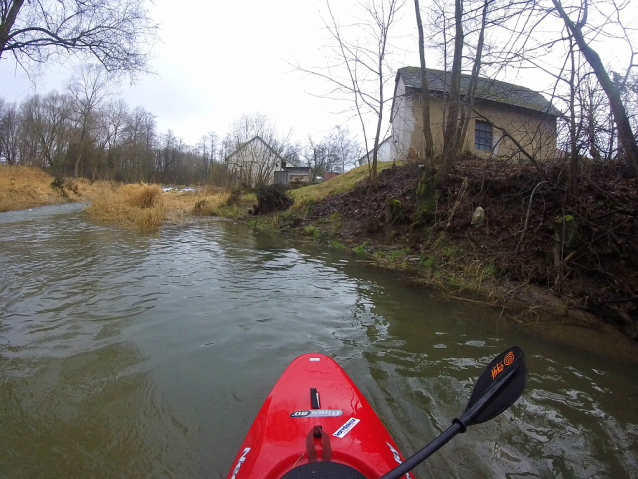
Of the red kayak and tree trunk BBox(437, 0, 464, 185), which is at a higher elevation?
tree trunk BBox(437, 0, 464, 185)

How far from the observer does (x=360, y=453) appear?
1.61 m

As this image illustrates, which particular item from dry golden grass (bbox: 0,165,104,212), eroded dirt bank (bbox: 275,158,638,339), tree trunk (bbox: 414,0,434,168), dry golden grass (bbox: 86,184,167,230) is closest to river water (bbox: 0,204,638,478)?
eroded dirt bank (bbox: 275,158,638,339)

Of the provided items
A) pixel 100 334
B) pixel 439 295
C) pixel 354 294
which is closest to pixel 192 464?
pixel 100 334

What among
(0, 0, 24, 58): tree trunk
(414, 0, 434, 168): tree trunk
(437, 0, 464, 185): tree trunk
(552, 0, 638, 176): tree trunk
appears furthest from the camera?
(414, 0, 434, 168): tree trunk

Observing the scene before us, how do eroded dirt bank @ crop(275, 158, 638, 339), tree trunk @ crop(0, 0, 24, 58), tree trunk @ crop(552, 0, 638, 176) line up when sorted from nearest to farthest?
tree trunk @ crop(552, 0, 638, 176)
eroded dirt bank @ crop(275, 158, 638, 339)
tree trunk @ crop(0, 0, 24, 58)

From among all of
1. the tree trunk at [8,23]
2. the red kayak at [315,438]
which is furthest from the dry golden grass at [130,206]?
the red kayak at [315,438]

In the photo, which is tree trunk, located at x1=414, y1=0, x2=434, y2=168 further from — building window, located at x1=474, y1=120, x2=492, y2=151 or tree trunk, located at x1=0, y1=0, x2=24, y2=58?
tree trunk, located at x1=0, y1=0, x2=24, y2=58

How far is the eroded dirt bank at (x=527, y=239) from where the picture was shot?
5.22m

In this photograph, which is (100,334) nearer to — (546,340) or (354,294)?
(354,294)

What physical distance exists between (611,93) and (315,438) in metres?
5.00

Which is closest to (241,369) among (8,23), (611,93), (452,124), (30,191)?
(611,93)

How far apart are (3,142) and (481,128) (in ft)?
162

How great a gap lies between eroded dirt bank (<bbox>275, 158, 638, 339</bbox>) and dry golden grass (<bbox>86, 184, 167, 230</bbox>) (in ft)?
24.1

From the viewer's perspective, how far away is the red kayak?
4.97ft
